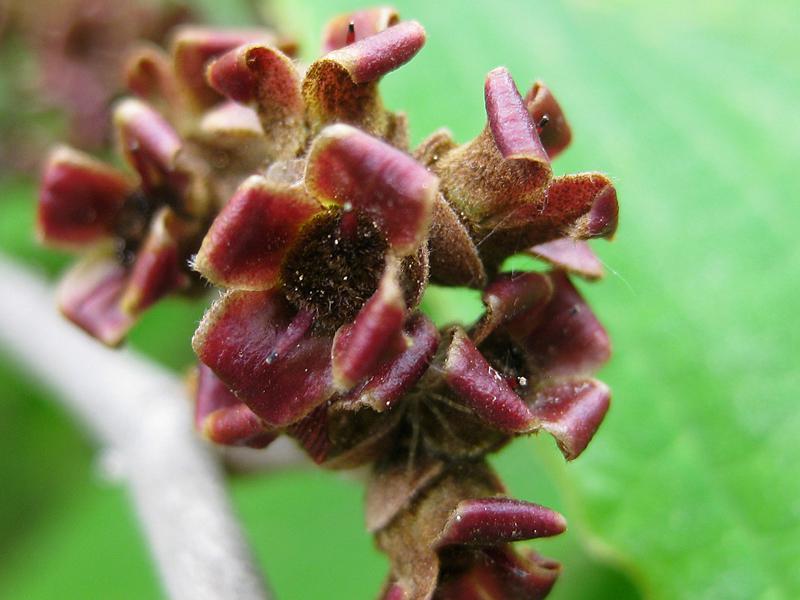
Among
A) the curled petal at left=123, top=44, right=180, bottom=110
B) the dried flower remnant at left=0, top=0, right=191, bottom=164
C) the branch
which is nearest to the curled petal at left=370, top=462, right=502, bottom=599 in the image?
the branch

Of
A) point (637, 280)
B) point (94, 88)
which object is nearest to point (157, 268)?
point (637, 280)

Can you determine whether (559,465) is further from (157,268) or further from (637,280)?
(157,268)

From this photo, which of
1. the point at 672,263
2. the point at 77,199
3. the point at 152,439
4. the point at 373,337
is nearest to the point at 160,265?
the point at 77,199

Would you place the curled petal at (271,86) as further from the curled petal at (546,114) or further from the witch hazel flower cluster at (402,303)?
the curled petal at (546,114)

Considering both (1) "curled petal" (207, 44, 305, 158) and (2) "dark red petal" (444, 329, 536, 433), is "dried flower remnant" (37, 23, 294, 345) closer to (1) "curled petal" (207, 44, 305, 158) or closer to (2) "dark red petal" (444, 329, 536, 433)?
(1) "curled petal" (207, 44, 305, 158)

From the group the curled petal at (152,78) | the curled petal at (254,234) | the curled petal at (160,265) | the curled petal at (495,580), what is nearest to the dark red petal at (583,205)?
the curled petal at (254,234)

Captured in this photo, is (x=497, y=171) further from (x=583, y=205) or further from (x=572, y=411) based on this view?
(x=572, y=411)
